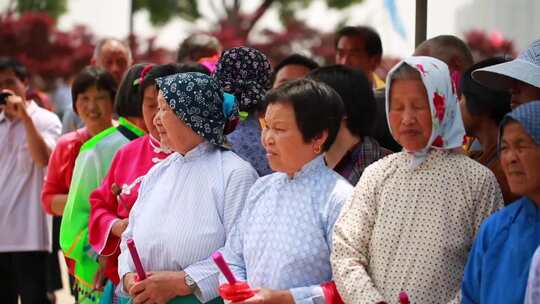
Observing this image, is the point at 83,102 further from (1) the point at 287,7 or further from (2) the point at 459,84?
(1) the point at 287,7

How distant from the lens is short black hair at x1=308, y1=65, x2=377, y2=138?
176 inches

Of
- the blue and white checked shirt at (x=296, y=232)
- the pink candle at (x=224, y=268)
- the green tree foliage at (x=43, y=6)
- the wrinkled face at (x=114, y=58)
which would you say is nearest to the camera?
the pink candle at (x=224, y=268)

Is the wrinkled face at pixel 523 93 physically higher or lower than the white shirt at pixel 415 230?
higher

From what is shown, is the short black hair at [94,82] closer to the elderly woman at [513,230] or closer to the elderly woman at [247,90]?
the elderly woman at [247,90]

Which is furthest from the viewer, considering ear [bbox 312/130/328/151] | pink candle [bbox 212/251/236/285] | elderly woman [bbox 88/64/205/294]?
elderly woman [bbox 88/64/205/294]

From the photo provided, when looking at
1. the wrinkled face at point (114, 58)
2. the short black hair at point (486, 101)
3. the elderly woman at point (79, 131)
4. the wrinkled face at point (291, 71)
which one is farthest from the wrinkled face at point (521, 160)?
the wrinkled face at point (114, 58)

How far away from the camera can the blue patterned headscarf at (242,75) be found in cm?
491

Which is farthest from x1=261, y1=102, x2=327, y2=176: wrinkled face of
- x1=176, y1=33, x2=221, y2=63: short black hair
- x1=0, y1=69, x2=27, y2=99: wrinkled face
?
x1=0, y1=69, x2=27, y2=99: wrinkled face

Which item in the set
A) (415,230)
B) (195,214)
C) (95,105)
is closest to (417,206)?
(415,230)

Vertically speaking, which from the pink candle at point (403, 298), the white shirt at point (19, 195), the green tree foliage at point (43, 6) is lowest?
the green tree foliage at point (43, 6)

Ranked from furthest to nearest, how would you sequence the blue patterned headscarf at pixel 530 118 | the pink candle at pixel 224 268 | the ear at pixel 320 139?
the ear at pixel 320 139
the pink candle at pixel 224 268
the blue patterned headscarf at pixel 530 118

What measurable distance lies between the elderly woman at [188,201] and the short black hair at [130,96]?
102 centimetres

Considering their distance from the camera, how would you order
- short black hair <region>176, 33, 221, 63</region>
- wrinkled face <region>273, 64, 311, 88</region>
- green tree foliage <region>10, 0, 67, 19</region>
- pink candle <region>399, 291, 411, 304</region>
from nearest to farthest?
1. pink candle <region>399, 291, 411, 304</region>
2. wrinkled face <region>273, 64, 311, 88</region>
3. short black hair <region>176, 33, 221, 63</region>
4. green tree foliage <region>10, 0, 67, 19</region>

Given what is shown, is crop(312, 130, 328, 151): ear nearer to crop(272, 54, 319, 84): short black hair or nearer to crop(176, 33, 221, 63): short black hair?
crop(272, 54, 319, 84): short black hair
